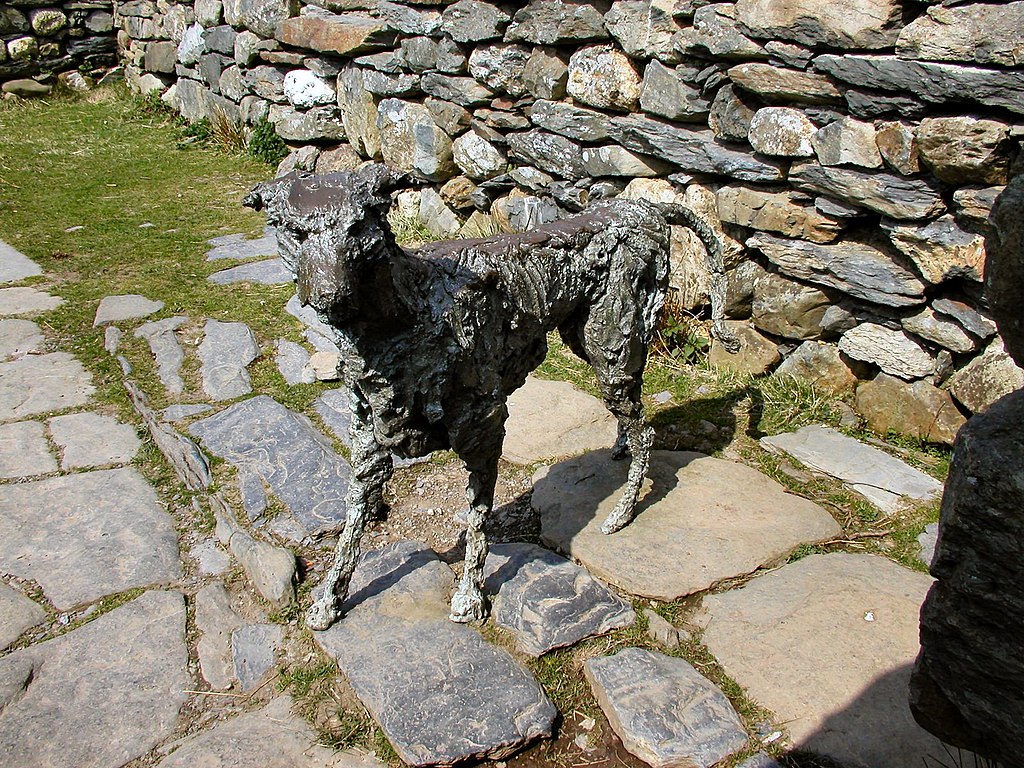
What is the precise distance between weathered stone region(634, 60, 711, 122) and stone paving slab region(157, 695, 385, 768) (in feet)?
13.1

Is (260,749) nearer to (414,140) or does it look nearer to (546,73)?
(546,73)

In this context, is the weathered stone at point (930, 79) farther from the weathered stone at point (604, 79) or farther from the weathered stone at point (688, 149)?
the weathered stone at point (604, 79)

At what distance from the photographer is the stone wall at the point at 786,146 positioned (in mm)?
4023

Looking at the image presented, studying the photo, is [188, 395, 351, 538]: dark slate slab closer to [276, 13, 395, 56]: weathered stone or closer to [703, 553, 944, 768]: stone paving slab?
[703, 553, 944, 768]: stone paving slab

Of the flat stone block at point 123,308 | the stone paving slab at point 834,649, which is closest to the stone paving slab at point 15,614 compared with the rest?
the stone paving slab at point 834,649

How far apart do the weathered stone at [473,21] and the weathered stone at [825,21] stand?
86.5 inches

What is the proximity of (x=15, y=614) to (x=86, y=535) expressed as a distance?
1.81 ft

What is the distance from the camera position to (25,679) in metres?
3.14

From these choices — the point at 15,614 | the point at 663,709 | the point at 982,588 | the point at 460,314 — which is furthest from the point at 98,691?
the point at 982,588

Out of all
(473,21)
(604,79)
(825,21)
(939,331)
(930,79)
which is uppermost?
(825,21)

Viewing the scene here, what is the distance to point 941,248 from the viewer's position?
13.7 ft

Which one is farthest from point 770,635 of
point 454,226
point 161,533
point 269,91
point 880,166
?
point 269,91

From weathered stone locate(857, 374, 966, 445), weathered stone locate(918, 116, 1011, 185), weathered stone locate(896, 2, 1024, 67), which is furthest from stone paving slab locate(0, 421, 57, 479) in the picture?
weathered stone locate(896, 2, 1024, 67)

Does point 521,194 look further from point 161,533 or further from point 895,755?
point 895,755
